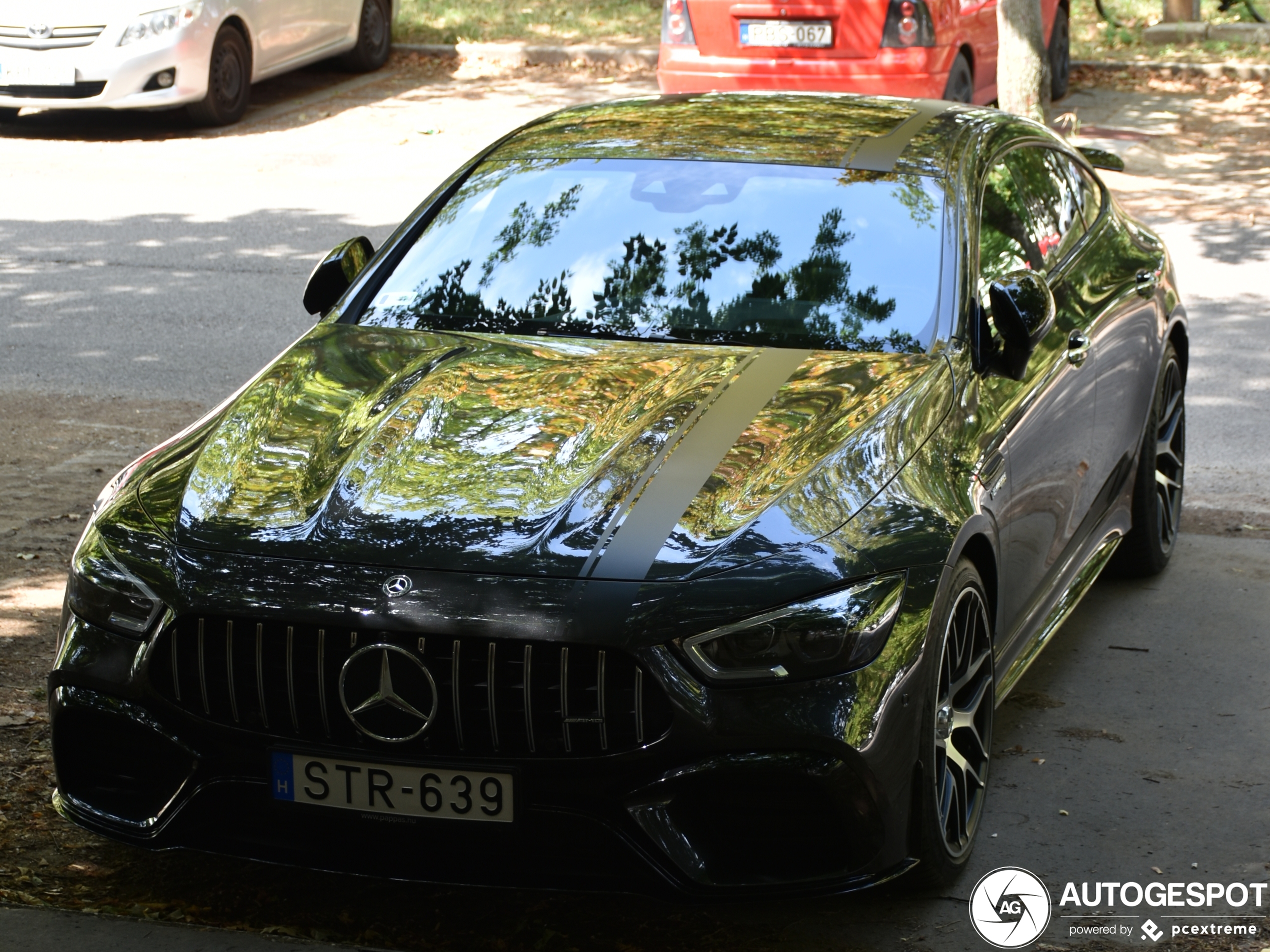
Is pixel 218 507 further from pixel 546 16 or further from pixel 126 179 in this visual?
pixel 546 16

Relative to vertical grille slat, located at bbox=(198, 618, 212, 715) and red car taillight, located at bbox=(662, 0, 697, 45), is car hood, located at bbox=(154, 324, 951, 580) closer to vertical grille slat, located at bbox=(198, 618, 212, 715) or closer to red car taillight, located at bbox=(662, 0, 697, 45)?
vertical grille slat, located at bbox=(198, 618, 212, 715)

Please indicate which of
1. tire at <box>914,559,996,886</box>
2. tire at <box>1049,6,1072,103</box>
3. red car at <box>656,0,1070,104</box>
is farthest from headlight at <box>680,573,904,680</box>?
tire at <box>1049,6,1072,103</box>

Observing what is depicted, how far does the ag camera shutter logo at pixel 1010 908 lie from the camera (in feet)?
11.6

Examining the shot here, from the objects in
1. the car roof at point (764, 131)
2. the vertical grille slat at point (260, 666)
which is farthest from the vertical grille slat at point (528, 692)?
the car roof at point (764, 131)

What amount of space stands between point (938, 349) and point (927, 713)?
1163 mm

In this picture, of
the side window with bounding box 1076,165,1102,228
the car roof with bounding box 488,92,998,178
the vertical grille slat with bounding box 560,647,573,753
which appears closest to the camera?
the vertical grille slat with bounding box 560,647,573,753

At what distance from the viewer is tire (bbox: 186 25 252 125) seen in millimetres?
13742

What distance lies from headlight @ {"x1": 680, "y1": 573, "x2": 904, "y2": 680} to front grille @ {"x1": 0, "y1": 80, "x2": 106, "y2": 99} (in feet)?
36.9

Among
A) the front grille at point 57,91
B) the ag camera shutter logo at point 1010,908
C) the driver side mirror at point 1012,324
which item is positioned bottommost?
the ag camera shutter logo at point 1010,908

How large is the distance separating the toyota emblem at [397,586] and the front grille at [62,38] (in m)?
11.0

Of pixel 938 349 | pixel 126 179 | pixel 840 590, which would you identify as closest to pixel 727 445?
pixel 840 590

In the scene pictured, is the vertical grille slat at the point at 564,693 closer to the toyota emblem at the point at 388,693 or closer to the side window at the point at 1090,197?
the toyota emblem at the point at 388,693

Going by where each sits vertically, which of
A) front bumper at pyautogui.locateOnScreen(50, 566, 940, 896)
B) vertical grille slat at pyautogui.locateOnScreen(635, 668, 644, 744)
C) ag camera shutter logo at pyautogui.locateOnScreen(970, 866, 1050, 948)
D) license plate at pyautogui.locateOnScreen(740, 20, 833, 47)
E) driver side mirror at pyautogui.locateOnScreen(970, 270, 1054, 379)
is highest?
license plate at pyautogui.locateOnScreen(740, 20, 833, 47)

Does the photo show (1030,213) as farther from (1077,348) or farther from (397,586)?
(397,586)
